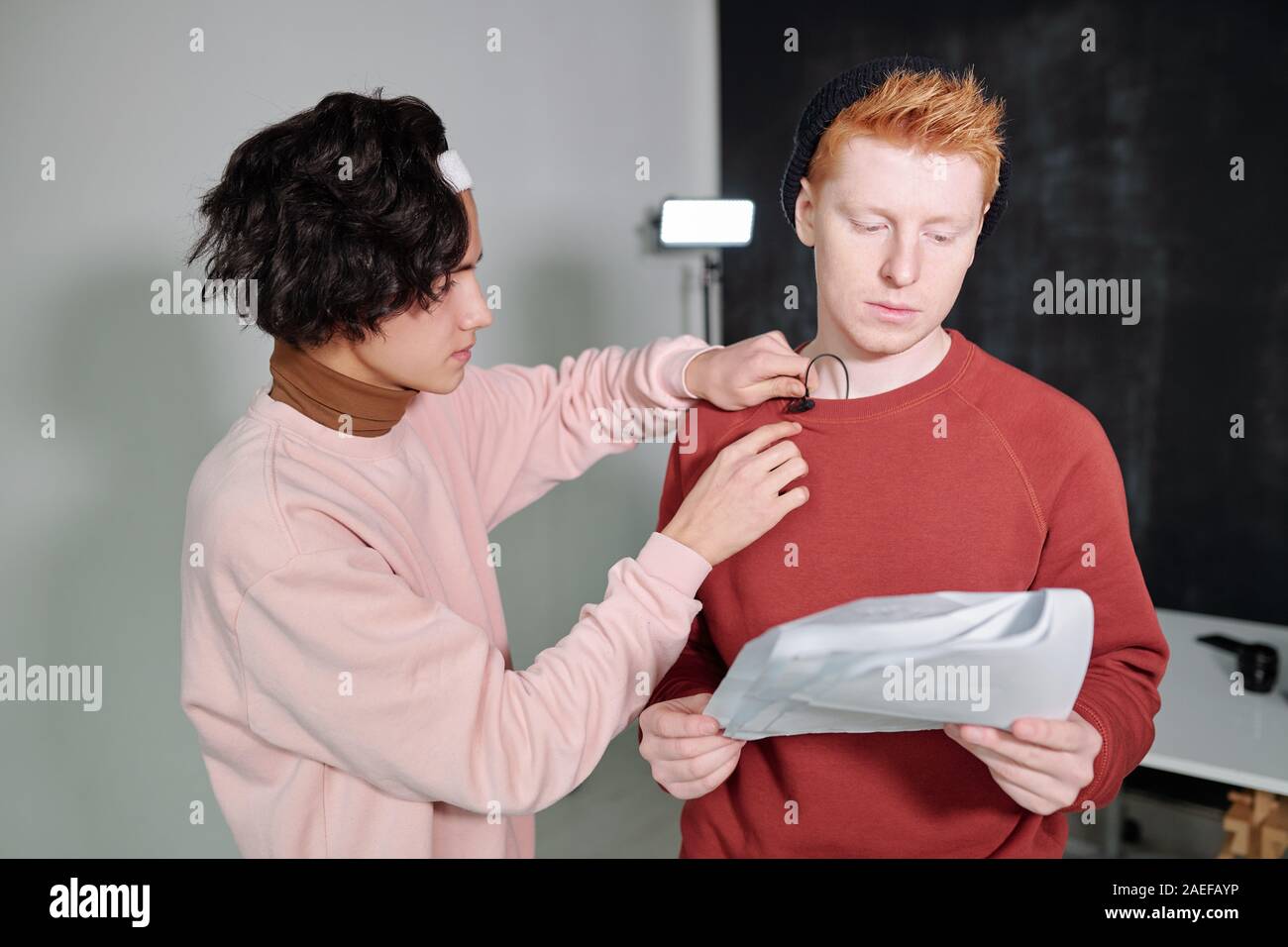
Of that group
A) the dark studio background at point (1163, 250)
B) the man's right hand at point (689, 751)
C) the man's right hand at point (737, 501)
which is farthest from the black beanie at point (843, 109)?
the dark studio background at point (1163, 250)

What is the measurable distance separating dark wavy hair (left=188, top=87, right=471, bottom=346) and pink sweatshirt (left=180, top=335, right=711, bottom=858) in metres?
0.15

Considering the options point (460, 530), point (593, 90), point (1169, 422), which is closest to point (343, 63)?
point (593, 90)

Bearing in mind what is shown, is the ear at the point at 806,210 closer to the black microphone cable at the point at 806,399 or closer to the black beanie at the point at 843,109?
the black beanie at the point at 843,109

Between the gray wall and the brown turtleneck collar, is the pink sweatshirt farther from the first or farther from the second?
the gray wall

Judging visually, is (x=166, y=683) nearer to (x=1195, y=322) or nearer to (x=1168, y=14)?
(x=1195, y=322)

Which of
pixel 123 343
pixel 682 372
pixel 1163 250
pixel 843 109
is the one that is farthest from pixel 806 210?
pixel 1163 250

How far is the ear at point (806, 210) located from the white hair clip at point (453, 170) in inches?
14.9

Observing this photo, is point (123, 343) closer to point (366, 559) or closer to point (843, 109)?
point (366, 559)

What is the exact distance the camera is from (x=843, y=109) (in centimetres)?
103

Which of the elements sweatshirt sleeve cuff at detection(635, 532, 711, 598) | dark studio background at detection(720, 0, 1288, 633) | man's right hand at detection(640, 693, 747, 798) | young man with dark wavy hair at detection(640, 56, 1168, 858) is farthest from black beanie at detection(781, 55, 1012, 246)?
dark studio background at detection(720, 0, 1288, 633)

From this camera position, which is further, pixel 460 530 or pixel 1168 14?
pixel 1168 14

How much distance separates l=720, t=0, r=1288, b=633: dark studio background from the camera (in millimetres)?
2359

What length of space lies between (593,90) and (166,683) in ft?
6.11
